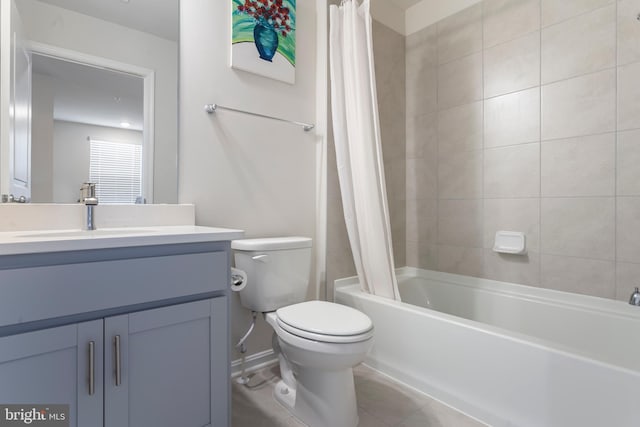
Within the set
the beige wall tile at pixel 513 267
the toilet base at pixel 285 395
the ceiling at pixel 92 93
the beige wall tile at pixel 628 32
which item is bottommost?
the toilet base at pixel 285 395

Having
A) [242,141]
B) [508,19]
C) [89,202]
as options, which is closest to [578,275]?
[508,19]

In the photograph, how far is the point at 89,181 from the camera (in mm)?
1450

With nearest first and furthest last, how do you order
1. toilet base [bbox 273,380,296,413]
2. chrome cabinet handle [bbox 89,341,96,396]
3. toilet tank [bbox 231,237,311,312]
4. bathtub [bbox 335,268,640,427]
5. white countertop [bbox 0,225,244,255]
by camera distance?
white countertop [bbox 0,225,244,255] → chrome cabinet handle [bbox 89,341,96,396] → bathtub [bbox 335,268,640,427] → toilet base [bbox 273,380,296,413] → toilet tank [bbox 231,237,311,312]

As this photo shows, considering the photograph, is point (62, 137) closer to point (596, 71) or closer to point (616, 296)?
point (596, 71)

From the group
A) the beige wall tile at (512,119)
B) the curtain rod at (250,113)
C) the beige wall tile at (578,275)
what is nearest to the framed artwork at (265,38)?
the curtain rod at (250,113)

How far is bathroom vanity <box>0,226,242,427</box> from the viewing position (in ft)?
2.70

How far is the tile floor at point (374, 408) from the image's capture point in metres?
1.43

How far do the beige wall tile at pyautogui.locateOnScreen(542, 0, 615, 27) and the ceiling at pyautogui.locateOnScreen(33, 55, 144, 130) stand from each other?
2.25m

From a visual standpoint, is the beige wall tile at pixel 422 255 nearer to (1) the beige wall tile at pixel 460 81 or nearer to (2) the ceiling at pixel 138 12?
(1) the beige wall tile at pixel 460 81

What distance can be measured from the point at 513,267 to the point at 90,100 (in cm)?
244

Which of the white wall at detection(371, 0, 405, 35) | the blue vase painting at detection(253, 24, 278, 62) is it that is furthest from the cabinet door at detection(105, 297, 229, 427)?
the white wall at detection(371, 0, 405, 35)

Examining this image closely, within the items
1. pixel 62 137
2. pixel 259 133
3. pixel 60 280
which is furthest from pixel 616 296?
pixel 62 137

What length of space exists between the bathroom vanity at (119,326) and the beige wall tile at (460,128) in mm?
1772

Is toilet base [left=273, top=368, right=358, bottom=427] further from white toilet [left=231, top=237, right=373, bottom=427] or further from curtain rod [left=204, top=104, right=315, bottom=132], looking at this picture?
curtain rod [left=204, top=104, right=315, bottom=132]
